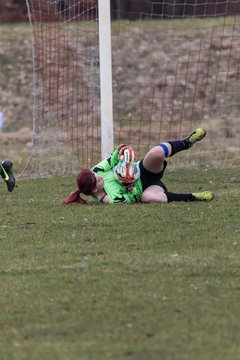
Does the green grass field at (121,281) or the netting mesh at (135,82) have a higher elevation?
the green grass field at (121,281)

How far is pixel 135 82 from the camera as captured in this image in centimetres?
2217

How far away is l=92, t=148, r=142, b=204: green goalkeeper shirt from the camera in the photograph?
9.27 m

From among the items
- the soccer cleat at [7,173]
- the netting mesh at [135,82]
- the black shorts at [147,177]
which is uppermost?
the black shorts at [147,177]

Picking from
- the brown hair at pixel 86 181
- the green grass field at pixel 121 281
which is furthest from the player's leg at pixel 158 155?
the brown hair at pixel 86 181

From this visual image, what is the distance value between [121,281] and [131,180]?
9.64ft

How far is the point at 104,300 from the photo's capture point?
587 cm

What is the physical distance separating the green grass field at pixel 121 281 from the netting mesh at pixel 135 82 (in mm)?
4409

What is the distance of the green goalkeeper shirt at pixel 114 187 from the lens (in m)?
9.27

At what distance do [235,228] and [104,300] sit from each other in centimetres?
229

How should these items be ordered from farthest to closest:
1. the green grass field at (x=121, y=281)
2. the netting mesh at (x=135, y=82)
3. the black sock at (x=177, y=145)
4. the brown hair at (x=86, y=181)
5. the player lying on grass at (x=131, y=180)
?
the netting mesh at (x=135, y=82) → the black sock at (x=177, y=145) → the player lying on grass at (x=131, y=180) → the brown hair at (x=86, y=181) → the green grass field at (x=121, y=281)

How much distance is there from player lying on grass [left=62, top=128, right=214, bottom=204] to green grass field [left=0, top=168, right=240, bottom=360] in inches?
7.3

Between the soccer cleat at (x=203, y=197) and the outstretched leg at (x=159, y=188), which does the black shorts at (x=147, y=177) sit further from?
the soccer cleat at (x=203, y=197)

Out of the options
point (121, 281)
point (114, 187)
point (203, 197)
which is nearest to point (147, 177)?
point (114, 187)

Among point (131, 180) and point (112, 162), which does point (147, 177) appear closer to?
point (131, 180)
